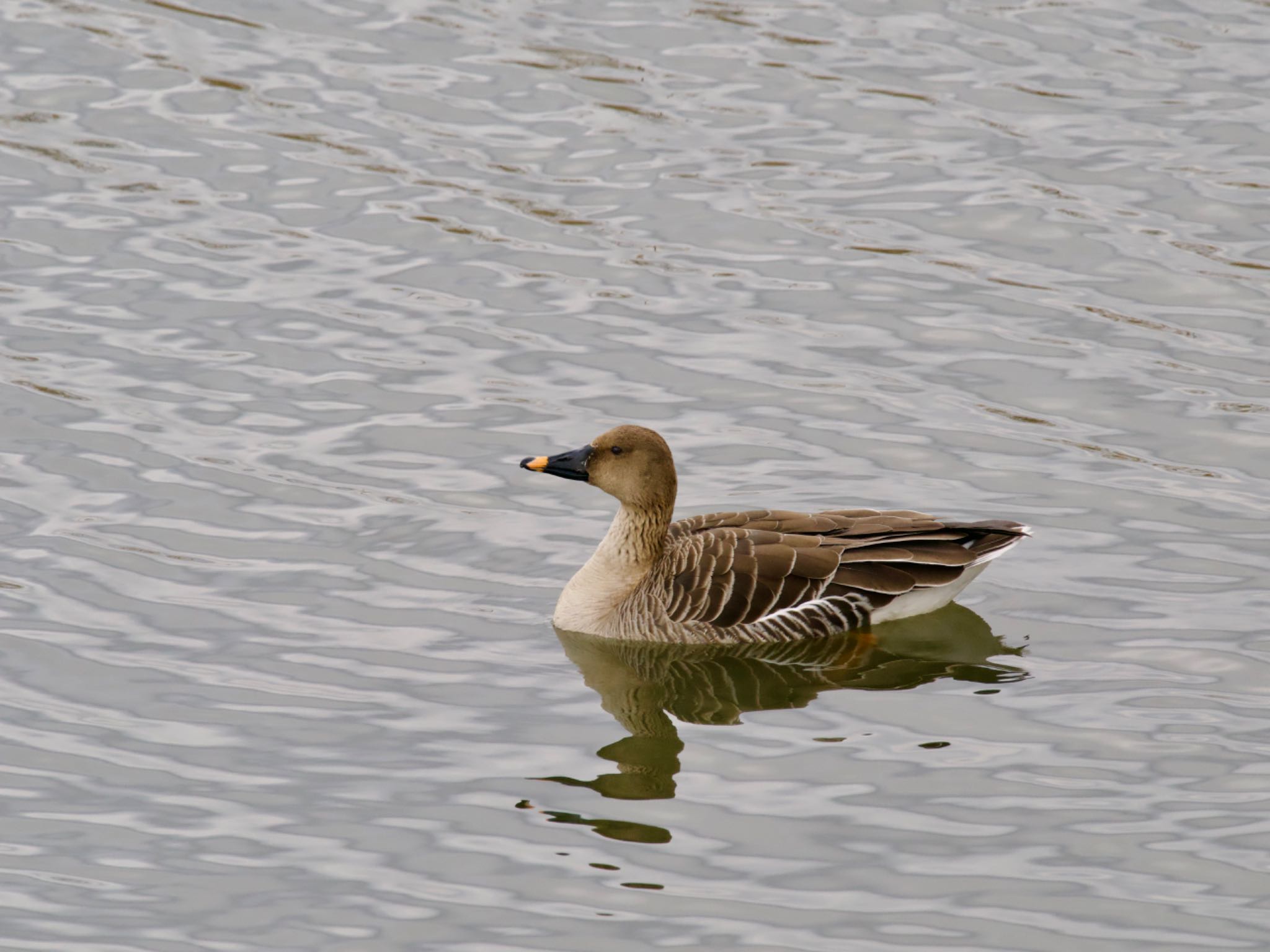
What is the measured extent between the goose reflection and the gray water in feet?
0.15

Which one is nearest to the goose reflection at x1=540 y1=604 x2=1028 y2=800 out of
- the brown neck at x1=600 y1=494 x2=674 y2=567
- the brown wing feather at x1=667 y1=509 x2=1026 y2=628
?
the brown wing feather at x1=667 y1=509 x2=1026 y2=628

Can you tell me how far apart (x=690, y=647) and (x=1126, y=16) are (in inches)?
492

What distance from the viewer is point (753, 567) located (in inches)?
470

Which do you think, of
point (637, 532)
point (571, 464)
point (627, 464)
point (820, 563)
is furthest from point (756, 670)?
point (571, 464)

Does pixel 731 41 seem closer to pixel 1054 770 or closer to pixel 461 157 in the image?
pixel 461 157

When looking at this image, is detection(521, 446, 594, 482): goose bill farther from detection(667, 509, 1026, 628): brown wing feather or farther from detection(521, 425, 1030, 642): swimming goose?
detection(667, 509, 1026, 628): brown wing feather

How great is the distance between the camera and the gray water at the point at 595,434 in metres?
9.18

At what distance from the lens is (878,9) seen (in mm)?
21859

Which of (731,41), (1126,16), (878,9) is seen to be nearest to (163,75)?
(731,41)

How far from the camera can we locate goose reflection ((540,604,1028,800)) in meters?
11.1

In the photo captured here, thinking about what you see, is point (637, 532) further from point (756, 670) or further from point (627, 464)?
point (756, 670)

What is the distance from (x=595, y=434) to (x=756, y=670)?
3133 mm

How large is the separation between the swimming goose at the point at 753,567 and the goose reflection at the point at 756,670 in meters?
0.10

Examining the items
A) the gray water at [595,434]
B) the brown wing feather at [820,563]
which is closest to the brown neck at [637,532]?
the brown wing feather at [820,563]
